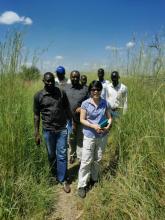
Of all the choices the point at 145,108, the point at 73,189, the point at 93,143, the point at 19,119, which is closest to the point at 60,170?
the point at 73,189

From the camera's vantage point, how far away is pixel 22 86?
489cm

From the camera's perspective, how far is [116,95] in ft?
21.4

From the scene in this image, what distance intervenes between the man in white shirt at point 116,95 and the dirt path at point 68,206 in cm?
159

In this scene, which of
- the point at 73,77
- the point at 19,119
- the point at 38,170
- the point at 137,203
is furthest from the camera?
the point at 73,77

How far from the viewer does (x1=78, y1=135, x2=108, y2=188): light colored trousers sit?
195 inches

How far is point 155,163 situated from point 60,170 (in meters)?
1.94

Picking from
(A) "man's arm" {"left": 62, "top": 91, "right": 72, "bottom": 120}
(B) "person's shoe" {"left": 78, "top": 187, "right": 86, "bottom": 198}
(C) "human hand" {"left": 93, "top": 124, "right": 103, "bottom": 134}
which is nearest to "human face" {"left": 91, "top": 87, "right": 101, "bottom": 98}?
(C) "human hand" {"left": 93, "top": 124, "right": 103, "bottom": 134}

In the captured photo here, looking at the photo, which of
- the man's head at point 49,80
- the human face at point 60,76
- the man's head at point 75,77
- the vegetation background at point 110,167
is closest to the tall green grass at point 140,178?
the vegetation background at point 110,167

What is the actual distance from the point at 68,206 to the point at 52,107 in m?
1.47

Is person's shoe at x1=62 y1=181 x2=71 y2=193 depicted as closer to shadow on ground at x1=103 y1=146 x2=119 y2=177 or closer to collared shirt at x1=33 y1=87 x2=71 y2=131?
shadow on ground at x1=103 y1=146 x2=119 y2=177

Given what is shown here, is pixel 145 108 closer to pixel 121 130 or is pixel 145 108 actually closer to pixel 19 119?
pixel 121 130

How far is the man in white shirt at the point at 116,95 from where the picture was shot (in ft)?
19.9

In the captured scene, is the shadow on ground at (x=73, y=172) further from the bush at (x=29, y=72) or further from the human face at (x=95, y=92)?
the bush at (x=29, y=72)

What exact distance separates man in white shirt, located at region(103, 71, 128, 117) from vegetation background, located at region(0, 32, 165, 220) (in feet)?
1.65
